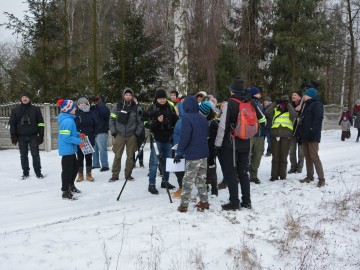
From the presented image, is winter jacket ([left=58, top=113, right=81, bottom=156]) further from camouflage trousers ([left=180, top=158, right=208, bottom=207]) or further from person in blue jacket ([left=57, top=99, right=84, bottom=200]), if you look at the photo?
camouflage trousers ([left=180, top=158, right=208, bottom=207])

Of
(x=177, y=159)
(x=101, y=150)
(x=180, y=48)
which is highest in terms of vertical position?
(x=180, y=48)

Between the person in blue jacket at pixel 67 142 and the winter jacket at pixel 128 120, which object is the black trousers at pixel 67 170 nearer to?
the person in blue jacket at pixel 67 142

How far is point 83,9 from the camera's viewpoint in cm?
2880

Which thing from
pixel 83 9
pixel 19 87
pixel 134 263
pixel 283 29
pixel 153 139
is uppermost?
pixel 83 9

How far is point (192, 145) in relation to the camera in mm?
5621

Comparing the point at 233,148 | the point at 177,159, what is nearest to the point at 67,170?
the point at 177,159

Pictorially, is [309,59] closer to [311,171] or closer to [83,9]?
[311,171]

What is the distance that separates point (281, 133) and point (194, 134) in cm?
296

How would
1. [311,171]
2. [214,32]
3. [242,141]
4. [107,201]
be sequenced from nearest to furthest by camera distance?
1. [242,141]
2. [107,201]
3. [311,171]
4. [214,32]

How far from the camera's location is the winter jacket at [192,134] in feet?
18.3

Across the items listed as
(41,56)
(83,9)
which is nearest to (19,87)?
(41,56)

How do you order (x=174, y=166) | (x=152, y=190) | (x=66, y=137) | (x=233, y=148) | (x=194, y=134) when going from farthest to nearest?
(x=152, y=190)
(x=66, y=137)
(x=174, y=166)
(x=233, y=148)
(x=194, y=134)

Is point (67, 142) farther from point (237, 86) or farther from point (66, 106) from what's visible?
point (237, 86)

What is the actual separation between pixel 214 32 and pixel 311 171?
7.49 meters
